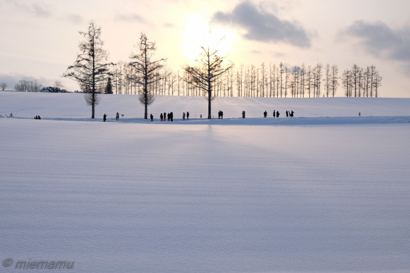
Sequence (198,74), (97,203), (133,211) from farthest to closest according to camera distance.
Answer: (198,74), (97,203), (133,211)

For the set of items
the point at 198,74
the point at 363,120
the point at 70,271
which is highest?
the point at 198,74

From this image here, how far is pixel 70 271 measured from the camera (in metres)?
2.68

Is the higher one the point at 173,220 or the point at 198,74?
the point at 198,74

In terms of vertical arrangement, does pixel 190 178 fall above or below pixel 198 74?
below

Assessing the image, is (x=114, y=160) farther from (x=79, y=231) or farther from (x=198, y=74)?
(x=198, y=74)

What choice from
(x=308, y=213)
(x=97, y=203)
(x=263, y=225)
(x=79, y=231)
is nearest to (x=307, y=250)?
(x=263, y=225)

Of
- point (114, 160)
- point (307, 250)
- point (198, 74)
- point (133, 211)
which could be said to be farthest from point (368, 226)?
point (198, 74)

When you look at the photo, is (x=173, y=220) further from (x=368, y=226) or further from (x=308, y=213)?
(x=368, y=226)

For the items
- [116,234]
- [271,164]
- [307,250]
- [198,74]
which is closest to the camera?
[307,250]

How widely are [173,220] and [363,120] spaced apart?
31912 millimetres

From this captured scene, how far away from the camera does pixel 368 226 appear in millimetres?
3652

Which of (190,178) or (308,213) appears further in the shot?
(190,178)

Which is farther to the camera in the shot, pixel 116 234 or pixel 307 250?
pixel 116 234

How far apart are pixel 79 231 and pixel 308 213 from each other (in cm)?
294
